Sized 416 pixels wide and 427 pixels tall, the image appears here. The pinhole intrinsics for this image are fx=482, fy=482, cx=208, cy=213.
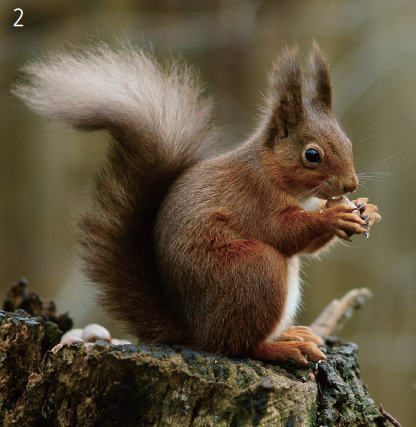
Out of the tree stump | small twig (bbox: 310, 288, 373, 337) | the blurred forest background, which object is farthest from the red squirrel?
the blurred forest background

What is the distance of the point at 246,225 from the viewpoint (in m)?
1.38

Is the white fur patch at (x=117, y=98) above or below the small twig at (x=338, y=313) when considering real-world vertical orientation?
above

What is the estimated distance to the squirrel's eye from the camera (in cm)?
141

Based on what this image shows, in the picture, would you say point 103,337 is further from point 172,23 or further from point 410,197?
point 410,197

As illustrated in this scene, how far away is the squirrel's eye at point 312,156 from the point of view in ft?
4.62

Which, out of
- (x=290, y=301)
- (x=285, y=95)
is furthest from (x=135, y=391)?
(x=285, y=95)

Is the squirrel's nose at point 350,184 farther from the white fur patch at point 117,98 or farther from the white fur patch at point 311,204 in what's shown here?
the white fur patch at point 117,98

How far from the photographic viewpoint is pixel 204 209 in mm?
1371

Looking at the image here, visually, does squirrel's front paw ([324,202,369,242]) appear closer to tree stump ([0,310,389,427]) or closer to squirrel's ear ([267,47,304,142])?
squirrel's ear ([267,47,304,142])

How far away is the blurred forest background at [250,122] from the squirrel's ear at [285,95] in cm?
128

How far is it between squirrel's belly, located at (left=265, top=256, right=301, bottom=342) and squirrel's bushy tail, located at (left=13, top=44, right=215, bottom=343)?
0.27m

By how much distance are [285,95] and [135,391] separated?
3.04 ft

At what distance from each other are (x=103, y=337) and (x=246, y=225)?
672 mm

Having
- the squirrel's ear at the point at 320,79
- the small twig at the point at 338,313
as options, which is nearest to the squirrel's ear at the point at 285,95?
the squirrel's ear at the point at 320,79
